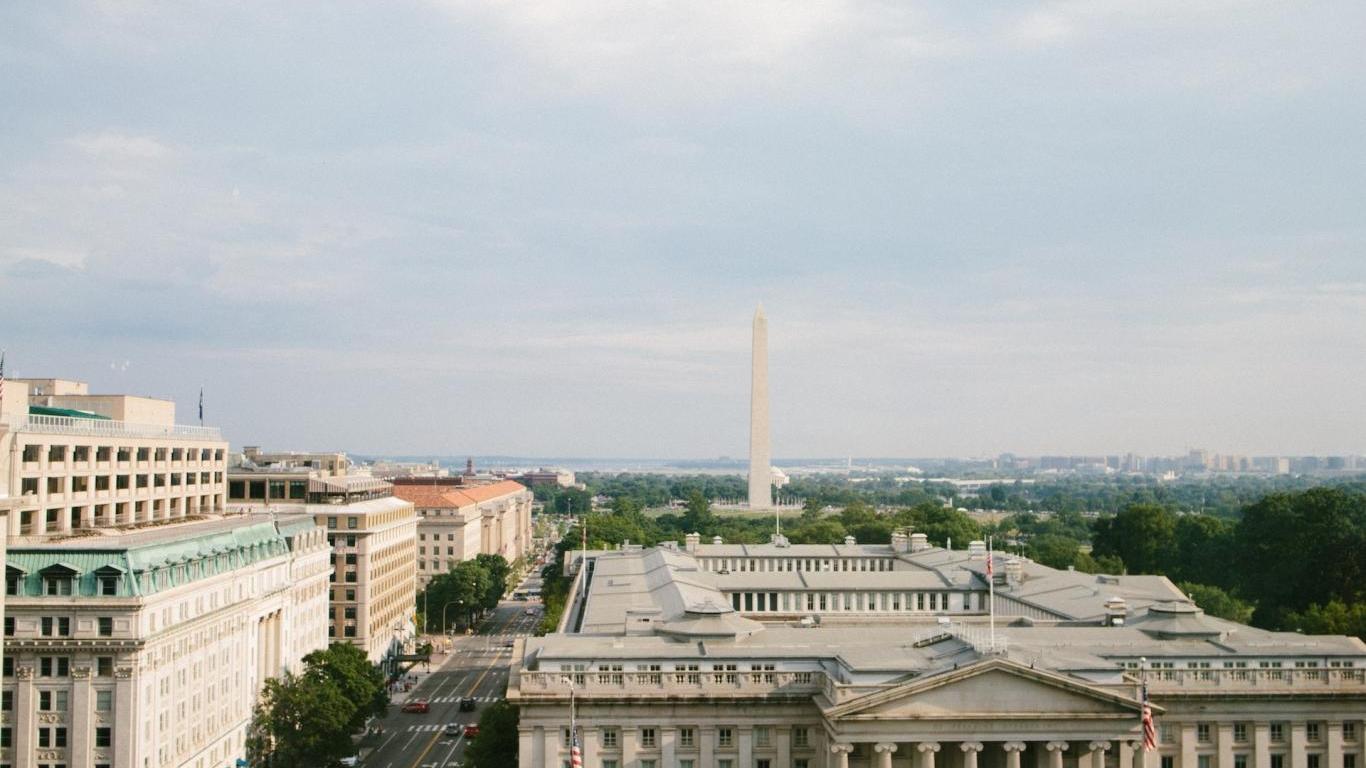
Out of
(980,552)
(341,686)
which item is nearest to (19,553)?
(341,686)

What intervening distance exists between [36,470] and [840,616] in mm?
66923

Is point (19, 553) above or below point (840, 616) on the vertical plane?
above

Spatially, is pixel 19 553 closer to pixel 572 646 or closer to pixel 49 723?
pixel 49 723

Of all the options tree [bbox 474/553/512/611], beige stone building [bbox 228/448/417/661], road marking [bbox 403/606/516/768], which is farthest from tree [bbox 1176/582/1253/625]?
tree [bbox 474/553/512/611]

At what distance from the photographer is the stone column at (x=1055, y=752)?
63.5 m

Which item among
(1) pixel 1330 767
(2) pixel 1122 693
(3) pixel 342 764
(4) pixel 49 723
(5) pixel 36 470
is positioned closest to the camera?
(2) pixel 1122 693

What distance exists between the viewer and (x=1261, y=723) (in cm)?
6894

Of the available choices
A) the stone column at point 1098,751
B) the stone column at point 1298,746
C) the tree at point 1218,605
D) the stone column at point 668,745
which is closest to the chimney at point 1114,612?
the stone column at point 1298,746

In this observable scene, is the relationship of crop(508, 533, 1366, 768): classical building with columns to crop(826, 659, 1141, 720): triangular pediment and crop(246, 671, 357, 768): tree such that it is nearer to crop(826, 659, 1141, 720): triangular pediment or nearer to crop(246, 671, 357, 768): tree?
crop(826, 659, 1141, 720): triangular pediment

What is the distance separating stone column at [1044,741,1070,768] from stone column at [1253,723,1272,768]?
13.6 metres

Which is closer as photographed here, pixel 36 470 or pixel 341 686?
pixel 36 470

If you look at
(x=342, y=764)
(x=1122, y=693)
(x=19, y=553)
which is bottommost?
(x=342, y=764)

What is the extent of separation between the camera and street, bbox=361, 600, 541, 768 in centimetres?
10394

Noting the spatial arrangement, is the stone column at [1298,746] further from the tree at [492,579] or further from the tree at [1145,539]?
the tree at [492,579]
